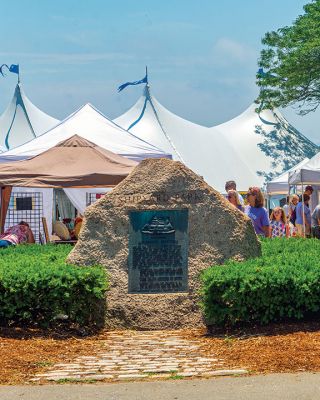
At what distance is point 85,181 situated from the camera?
15359 millimetres

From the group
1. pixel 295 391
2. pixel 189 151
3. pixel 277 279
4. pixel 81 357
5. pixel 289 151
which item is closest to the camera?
pixel 295 391

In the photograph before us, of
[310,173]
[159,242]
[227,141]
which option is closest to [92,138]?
[310,173]

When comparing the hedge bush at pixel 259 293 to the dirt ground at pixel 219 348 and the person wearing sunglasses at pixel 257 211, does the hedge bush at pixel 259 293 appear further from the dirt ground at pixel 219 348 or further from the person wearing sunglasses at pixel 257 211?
the person wearing sunglasses at pixel 257 211

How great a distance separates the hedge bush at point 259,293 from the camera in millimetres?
8727

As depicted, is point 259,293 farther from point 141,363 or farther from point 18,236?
point 18,236

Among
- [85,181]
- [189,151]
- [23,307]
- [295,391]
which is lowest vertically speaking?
[295,391]

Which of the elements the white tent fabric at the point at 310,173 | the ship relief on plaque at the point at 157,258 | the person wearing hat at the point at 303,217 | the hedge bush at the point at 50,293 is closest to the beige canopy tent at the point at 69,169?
the person wearing hat at the point at 303,217

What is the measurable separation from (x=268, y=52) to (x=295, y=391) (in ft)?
102

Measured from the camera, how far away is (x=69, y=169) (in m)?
15.7

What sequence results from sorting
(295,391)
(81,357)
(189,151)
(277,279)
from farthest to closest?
(189,151)
(277,279)
(81,357)
(295,391)

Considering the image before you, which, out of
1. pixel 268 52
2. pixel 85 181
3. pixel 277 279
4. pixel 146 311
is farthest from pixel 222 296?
pixel 268 52

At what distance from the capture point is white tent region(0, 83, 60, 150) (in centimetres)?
3666

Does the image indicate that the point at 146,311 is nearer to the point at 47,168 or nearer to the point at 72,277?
the point at 72,277

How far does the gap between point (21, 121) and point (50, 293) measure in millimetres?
29649
